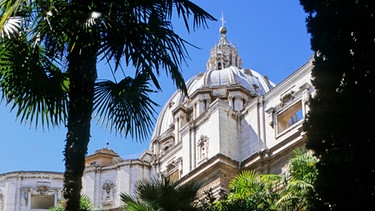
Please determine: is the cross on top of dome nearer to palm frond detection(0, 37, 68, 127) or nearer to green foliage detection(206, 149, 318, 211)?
green foliage detection(206, 149, 318, 211)

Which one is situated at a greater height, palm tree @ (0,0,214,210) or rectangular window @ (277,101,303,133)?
rectangular window @ (277,101,303,133)

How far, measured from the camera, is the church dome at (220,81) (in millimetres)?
48678

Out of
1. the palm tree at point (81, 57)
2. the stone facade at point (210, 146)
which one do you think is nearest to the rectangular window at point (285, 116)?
the stone facade at point (210, 146)

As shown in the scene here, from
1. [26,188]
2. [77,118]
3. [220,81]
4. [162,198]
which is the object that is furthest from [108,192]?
[77,118]

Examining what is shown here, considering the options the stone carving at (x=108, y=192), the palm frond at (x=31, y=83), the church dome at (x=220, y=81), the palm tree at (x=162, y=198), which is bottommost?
the palm tree at (x=162, y=198)

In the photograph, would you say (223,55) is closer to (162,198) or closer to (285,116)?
(285,116)

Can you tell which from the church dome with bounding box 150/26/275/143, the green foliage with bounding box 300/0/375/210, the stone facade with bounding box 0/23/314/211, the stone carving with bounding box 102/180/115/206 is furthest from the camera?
the church dome with bounding box 150/26/275/143

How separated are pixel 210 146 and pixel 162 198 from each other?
19.1 meters

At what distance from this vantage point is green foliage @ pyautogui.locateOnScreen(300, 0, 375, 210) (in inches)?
570

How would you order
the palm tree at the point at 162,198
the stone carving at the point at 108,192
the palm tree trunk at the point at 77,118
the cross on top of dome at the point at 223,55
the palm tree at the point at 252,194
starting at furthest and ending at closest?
the cross on top of dome at the point at 223,55
the stone carving at the point at 108,192
the palm tree at the point at 252,194
the palm tree at the point at 162,198
the palm tree trunk at the point at 77,118

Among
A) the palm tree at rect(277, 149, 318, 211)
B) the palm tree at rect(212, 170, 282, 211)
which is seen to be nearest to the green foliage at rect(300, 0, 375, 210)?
the palm tree at rect(212, 170, 282, 211)

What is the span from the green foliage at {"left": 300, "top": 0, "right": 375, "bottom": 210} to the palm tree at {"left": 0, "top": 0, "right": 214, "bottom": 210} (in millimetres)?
2933

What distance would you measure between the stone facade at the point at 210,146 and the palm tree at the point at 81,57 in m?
15.2

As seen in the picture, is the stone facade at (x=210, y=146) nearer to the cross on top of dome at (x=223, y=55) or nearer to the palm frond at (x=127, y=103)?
the cross on top of dome at (x=223, y=55)
